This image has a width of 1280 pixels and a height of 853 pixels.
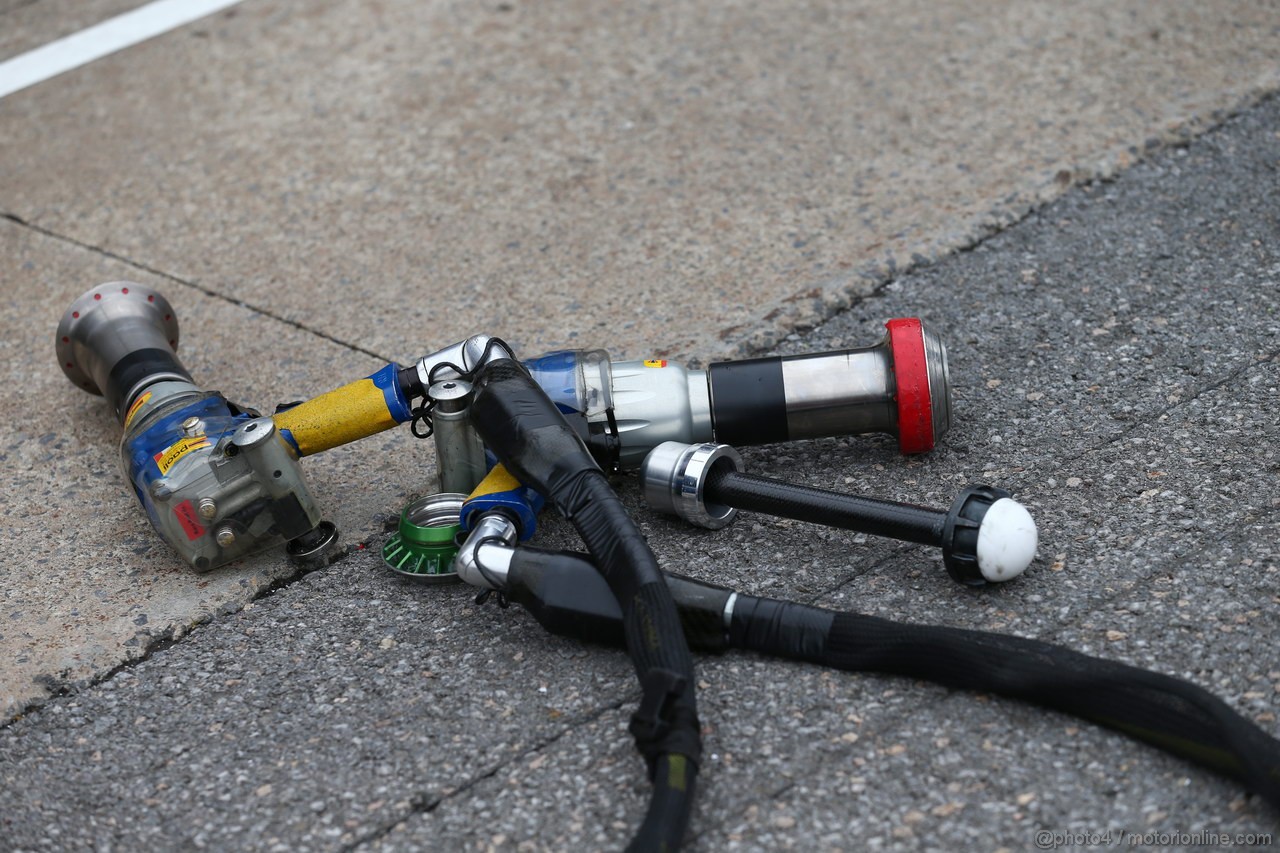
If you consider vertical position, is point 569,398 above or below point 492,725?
above

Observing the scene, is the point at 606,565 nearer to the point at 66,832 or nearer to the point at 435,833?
the point at 435,833

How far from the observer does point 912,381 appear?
2.37 m

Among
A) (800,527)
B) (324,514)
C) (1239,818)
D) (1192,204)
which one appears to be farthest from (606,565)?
(1192,204)

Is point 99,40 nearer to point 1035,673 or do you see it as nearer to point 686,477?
point 686,477

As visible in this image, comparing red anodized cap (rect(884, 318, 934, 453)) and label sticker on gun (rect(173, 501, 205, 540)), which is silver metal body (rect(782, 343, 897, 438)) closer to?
red anodized cap (rect(884, 318, 934, 453))

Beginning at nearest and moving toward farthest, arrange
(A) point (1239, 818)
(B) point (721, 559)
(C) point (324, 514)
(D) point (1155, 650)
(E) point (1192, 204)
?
(A) point (1239, 818) < (D) point (1155, 650) < (B) point (721, 559) < (C) point (324, 514) < (E) point (1192, 204)

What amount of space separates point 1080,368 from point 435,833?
1.68m

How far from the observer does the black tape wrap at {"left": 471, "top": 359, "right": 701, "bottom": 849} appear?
5.72 ft

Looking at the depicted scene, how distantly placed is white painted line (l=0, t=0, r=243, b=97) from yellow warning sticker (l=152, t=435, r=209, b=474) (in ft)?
9.03

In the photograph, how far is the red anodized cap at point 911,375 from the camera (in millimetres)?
2359

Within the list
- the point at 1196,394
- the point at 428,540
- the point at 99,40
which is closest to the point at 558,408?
the point at 428,540

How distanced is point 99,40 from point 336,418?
3020 mm

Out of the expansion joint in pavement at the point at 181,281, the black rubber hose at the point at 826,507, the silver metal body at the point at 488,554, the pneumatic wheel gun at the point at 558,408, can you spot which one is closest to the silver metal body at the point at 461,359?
the pneumatic wheel gun at the point at 558,408

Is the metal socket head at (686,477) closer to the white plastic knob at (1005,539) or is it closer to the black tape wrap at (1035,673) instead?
the black tape wrap at (1035,673)
